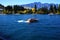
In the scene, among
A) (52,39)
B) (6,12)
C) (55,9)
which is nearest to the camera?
(52,39)

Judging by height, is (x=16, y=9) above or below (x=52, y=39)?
below

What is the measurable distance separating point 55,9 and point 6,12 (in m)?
35.3

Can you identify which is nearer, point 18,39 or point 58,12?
point 18,39

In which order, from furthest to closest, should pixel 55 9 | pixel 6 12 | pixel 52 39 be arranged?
pixel 6 12
pixel 55 9
pixel 52 39

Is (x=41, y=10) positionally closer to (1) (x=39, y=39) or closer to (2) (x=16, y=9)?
(2) (x=16, y=9)

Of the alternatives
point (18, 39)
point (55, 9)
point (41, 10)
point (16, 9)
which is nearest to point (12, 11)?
point (16, 9)

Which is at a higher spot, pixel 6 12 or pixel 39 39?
pixel 39 39

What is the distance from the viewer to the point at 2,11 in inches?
5940

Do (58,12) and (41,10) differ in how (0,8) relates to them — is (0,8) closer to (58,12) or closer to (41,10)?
(41,10)

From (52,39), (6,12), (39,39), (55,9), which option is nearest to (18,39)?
(39,39)

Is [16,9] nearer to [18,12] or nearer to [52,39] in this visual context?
[18,12]

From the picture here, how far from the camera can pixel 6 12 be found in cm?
14712

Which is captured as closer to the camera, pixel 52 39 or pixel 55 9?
pixel 52 39

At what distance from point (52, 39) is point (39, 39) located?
1425 millimetres
